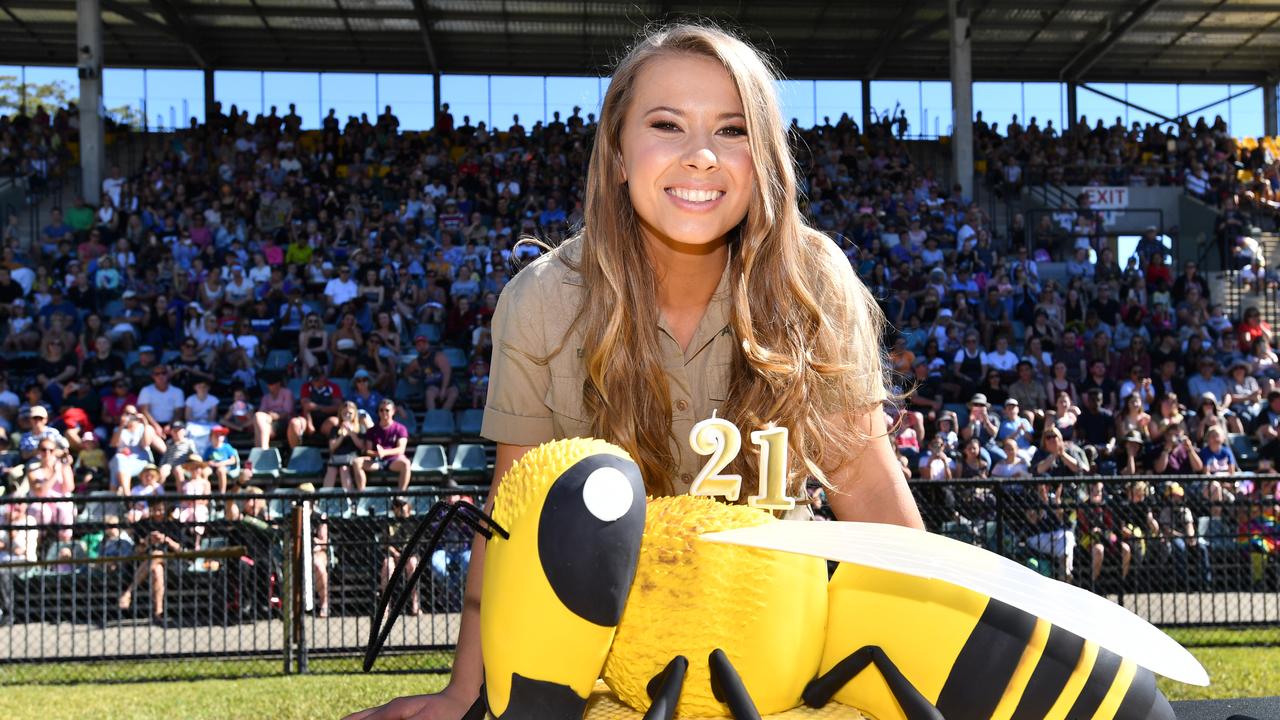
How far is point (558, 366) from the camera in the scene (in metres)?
1.37

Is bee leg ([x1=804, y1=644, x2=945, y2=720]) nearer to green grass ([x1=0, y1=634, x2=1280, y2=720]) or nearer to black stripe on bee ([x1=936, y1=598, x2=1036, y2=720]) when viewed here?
black stripe on bee ([x1=936, y1=598, x2=1036, y2=720])

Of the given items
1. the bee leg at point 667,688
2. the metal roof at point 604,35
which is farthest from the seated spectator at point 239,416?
the metal roof at point 604,35

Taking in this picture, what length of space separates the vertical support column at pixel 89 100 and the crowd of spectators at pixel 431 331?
0.63 metres

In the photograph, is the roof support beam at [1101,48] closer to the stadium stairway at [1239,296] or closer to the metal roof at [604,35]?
the metal roof at [604,35]

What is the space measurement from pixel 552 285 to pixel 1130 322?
537 inches

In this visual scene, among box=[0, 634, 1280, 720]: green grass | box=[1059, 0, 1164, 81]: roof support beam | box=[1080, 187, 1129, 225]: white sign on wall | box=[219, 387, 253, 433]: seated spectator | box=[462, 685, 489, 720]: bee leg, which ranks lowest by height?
box=[0, 634, 1280, 720]: green grass

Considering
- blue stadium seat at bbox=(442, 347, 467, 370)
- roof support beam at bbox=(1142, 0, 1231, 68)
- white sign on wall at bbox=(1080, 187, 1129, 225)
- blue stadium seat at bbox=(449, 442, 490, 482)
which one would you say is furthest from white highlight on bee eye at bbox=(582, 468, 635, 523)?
roof support beam at bbox=(1142, 0, 1231, 68)

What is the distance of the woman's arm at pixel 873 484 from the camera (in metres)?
1.32

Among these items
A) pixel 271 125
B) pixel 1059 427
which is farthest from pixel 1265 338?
pixel 271 125

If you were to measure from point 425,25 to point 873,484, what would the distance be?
21.2 meters

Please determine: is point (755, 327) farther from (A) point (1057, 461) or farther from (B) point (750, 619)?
(A) point (1057, 461)

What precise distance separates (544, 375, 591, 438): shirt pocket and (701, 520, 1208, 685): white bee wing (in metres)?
0.49

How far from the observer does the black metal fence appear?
6387 millimetres

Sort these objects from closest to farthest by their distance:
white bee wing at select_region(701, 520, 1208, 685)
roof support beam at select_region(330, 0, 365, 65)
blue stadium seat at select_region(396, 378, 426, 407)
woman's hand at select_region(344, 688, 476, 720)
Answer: white bee wing at select_region(701, 520, 1208, 685)
woman's hand at select_region(344, 688, 476, 720)
blue stadium seat at select_region(396, 378, 426, 407)
roof support beam at select_region(330, 0, 365, 65)
